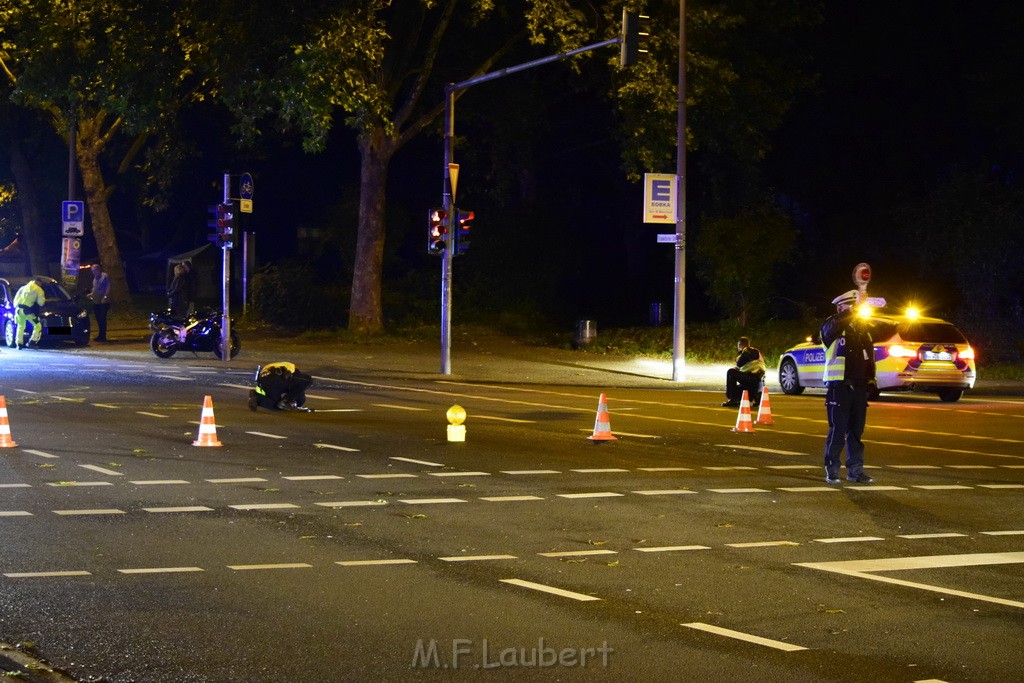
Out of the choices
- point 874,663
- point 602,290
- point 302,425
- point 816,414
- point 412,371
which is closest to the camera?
point 874,663

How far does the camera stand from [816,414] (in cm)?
2292

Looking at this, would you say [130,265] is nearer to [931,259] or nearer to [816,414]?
[931,259]

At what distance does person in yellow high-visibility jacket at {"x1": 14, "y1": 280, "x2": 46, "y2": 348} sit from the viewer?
3606 cm

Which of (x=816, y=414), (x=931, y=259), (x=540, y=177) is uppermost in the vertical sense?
(x=540, y=177)

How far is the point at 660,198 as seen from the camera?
102ft

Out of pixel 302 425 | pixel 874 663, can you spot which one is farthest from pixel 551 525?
pixel 302 425

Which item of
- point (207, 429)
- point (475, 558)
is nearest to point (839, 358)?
point (475, 558)

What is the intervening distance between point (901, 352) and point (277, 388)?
10.8 m

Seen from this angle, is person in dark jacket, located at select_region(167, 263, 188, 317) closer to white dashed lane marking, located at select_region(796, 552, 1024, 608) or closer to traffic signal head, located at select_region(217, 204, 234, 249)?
traffic signal head, located at select_region(217, 204, 234, 249)

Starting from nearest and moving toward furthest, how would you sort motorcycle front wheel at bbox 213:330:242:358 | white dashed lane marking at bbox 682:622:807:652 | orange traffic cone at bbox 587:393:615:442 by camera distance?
white dashed lane marking at bbox 682:622:807:652 < orange traffic cone at bbox 587:393:615:442 < motorcycle front wheel at bbox 213:330:242:358

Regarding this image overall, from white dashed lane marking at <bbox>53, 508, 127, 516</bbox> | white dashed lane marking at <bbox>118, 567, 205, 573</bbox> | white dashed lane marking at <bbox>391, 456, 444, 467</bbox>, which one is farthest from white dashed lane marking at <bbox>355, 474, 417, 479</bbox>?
white dashed lane marking at <bbox>118, 567, 205, 573</bbox>

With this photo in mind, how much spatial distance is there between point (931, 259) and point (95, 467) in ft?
88.7

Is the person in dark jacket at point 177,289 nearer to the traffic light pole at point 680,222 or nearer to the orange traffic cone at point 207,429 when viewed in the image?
the traffic light pole at point 680,222

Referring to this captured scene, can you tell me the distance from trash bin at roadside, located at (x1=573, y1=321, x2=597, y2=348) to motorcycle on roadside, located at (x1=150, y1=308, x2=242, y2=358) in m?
9.69
